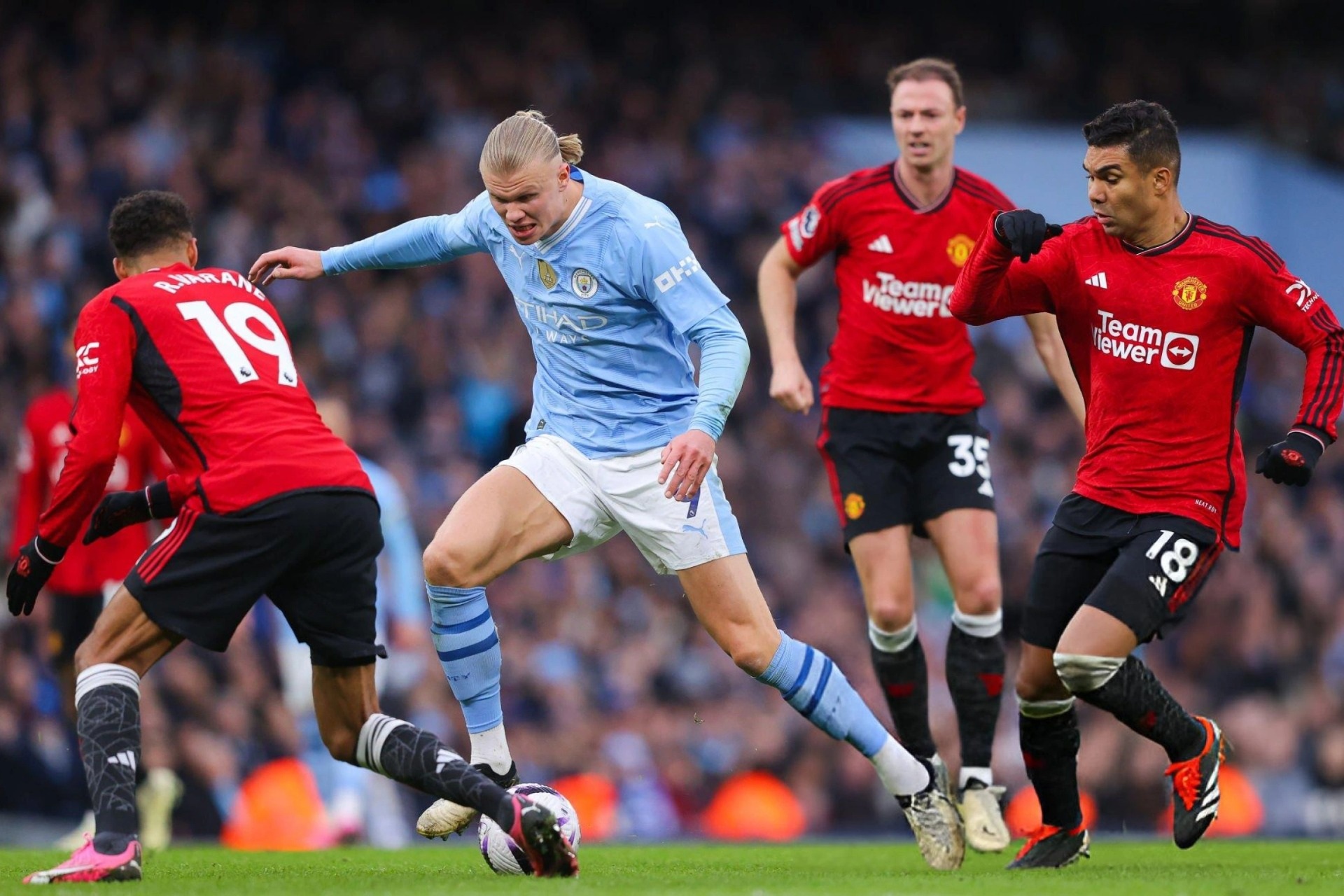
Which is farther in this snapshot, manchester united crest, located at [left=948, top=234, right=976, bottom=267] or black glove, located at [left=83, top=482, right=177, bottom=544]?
manchester united crest, located at [left=948, top=234, right=976, bottom=267]

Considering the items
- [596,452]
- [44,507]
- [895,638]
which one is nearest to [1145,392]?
[895,638]

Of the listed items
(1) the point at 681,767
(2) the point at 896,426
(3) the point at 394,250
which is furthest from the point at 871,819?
(3) the point at 394,250

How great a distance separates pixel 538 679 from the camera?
12.3 meters

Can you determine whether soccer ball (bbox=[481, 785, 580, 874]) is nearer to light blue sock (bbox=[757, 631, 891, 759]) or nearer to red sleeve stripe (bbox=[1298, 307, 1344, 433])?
light blue sock (bbox=[757, 631, 891, 759])

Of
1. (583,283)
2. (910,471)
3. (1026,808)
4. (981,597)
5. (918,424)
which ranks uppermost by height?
(583,283)

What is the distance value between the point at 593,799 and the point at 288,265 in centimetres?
628

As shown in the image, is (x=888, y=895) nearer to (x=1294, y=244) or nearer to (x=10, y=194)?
(x=10, y=194)

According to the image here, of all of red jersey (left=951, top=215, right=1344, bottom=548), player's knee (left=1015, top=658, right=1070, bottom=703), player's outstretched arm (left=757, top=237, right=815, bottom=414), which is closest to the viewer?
red jersey (left=951, top=215, right=1344, bottom=548)

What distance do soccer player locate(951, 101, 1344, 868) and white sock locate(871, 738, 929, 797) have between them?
0.58m

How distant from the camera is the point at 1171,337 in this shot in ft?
19.3

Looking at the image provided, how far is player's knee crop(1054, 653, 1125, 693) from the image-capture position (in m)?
5.82

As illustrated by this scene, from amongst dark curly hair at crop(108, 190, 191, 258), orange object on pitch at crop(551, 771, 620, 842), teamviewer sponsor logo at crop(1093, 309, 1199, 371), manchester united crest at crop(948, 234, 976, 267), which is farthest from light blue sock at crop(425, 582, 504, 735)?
orange object on pitch at crop(551, 771, 620, 842)

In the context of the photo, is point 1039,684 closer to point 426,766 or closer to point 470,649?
point 470,649

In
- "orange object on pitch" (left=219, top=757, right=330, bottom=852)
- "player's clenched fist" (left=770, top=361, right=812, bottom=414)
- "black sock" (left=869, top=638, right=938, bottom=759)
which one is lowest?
"orange object on pitch" (left=219, top=757, right=330, bottom=852)
